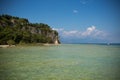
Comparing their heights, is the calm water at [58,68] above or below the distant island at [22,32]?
below

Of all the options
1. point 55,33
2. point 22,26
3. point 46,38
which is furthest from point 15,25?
point 55,33

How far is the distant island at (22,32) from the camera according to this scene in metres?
33.4

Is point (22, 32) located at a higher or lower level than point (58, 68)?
higher

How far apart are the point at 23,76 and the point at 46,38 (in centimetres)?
4162

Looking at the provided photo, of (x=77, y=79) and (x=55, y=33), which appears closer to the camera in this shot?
(x=77, y=79)

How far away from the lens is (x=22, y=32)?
38.3 m

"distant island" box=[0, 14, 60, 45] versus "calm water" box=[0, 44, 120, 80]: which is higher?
"distant island" box=[0, 14, 60, 45]

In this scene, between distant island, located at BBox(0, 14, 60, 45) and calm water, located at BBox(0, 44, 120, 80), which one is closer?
calm water, located at BBox(0, 44, 120, 80)

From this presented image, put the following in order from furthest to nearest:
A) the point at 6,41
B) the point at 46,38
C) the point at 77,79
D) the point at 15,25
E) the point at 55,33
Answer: the point at 55,33
the point at 46,38
the point at 15,25
the point at 6,41
the point at 77,79

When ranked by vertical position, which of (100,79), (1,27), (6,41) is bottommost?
(100,79)

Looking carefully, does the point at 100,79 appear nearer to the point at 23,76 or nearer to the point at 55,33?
the point at 23,76

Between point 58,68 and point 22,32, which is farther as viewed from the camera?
point 22,32

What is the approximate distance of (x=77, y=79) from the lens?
7.10m

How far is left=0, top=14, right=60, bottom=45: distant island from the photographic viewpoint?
110 ft
